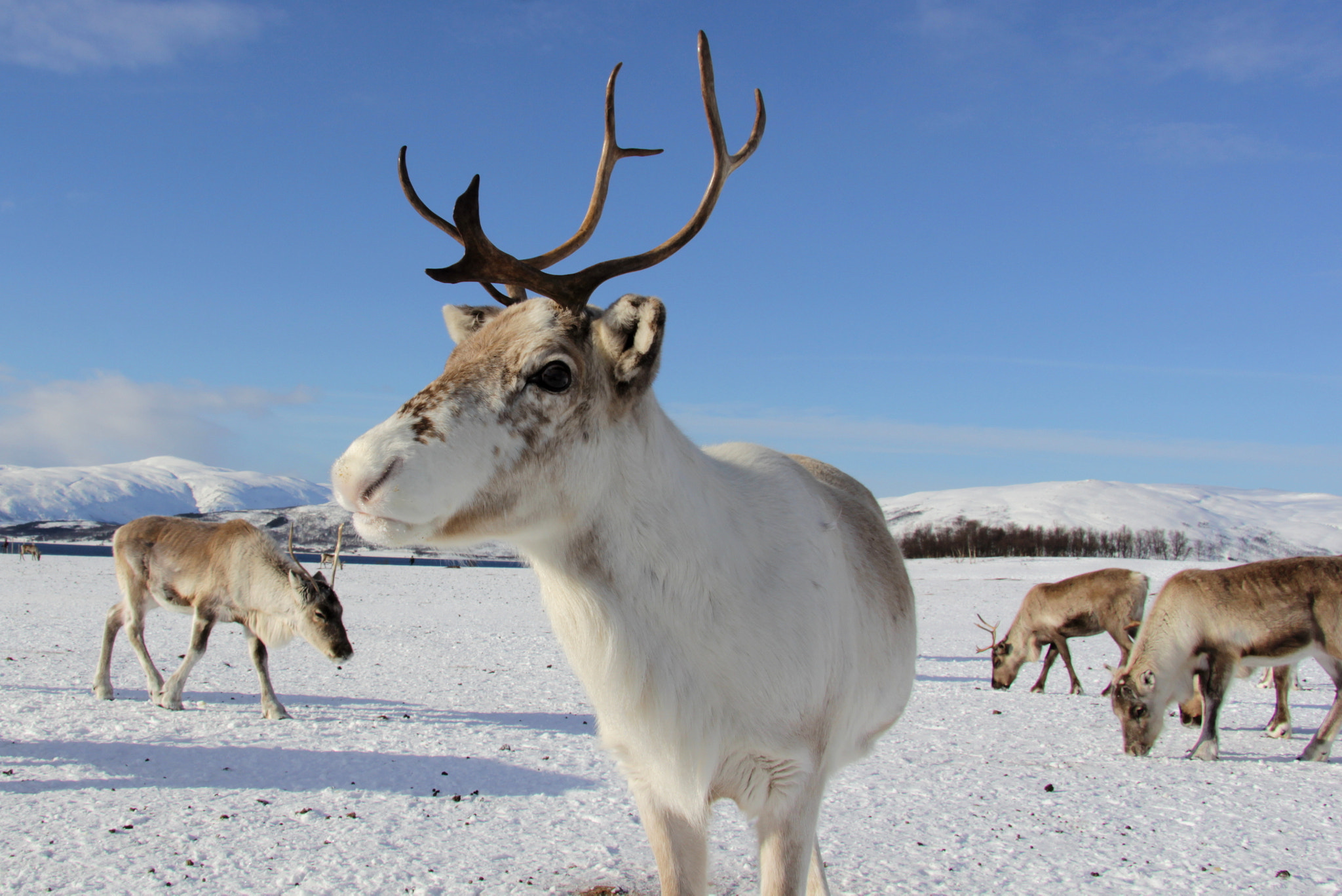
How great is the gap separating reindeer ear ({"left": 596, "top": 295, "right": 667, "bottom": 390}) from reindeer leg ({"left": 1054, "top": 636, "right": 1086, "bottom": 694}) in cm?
1200

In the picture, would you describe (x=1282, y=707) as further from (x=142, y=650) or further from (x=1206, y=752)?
(x=142, y=650)

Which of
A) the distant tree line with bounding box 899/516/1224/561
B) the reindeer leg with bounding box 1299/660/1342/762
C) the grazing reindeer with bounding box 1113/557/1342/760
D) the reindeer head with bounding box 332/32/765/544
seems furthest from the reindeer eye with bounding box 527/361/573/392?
the distant tree line with bounding box 899/516/1224/561

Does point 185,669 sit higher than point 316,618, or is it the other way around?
point 316,618

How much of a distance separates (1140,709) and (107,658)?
1105 centimetres

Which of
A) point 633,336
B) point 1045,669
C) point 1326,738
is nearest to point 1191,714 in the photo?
point 1326,738

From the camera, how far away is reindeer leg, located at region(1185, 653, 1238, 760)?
323 inches

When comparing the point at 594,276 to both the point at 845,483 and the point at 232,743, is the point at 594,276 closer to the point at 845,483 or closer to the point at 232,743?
the point at 845,483

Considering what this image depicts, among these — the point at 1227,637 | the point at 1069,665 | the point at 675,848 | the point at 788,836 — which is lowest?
the point at 1069,665

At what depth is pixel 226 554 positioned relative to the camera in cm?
1001

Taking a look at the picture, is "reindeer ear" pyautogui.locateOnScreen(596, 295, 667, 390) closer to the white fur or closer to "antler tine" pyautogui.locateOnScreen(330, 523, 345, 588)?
the white fur

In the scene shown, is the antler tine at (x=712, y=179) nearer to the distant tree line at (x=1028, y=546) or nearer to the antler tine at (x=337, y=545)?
the antler tine at (x=337, y=545)

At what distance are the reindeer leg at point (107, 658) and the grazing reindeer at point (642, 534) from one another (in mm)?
8134

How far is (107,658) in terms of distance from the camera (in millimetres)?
9148

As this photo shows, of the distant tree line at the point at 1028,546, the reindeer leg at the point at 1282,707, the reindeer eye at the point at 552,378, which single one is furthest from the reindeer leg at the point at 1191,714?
the distant tree line at the point at 1028,546
